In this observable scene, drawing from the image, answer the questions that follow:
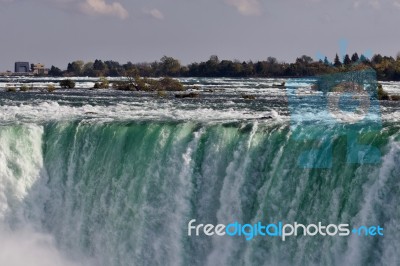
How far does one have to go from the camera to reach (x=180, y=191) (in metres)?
21.4

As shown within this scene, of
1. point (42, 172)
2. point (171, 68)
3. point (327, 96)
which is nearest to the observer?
point (42, 172)

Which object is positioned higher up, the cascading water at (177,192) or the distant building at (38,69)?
the cascading water at (177,192)

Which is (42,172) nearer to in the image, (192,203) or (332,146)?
(192,203)

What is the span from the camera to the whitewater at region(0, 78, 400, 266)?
59.7 ft

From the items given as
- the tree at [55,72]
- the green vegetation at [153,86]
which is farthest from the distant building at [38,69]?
the green vegetation at [153,86]

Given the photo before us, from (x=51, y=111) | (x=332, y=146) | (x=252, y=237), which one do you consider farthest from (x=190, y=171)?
(x=51, y=111)

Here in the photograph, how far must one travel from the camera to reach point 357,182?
18172 mm

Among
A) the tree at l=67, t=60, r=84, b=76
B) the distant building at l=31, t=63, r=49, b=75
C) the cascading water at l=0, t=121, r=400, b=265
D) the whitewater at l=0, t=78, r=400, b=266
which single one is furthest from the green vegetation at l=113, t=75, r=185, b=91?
the distant building at l=31, t=63, r=49, b=75

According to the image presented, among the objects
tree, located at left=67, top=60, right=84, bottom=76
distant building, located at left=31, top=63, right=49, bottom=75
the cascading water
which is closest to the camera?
the cascading water

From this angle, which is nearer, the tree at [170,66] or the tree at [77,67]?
the tree at [170,66]

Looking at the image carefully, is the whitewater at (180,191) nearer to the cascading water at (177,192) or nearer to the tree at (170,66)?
the cascading water at (177,192)

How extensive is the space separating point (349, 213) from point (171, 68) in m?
108

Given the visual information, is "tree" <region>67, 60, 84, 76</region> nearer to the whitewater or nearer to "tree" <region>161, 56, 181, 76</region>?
"tree" <region>161, 56, 181, 76</region>

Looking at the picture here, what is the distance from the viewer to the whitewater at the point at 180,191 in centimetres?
1819
